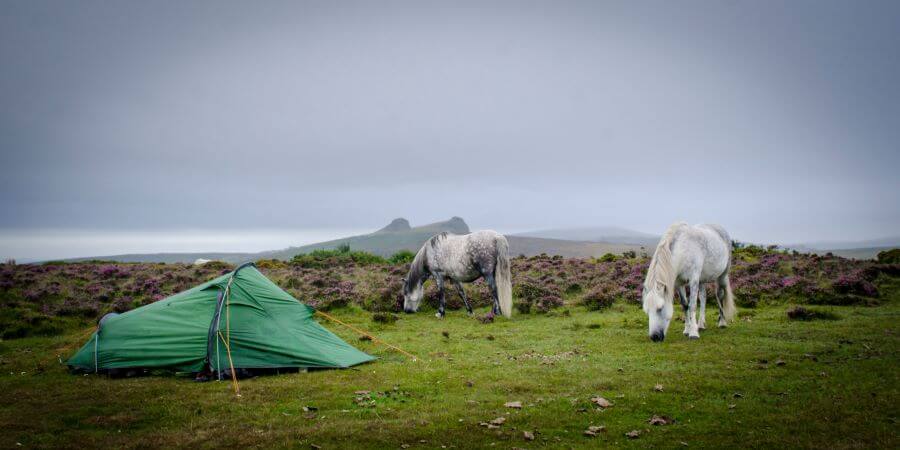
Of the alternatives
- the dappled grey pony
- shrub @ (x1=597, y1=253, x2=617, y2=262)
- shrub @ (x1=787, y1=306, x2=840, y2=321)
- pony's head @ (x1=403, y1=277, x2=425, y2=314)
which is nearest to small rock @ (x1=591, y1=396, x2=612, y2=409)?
the dappled grey pony

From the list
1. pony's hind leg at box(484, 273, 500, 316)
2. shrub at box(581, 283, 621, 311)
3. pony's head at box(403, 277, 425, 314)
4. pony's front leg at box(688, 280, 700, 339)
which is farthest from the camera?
pony's head at box(403, 277, 425, 314)

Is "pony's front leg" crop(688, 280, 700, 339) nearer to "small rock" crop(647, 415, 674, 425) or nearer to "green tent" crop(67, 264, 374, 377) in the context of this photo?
"small rock" crop(647, 415, 674, 425)

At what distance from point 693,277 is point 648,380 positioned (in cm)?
504

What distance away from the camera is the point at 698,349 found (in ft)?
38.3

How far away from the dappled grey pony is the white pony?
5.96 metres

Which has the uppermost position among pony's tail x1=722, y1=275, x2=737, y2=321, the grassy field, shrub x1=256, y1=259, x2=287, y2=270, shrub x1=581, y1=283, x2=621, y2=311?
shrub x1=256, y1=259, x2=287, y2=270

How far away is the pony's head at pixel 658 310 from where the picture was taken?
1248 cm

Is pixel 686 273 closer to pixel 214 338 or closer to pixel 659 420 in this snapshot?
pixel 659 420

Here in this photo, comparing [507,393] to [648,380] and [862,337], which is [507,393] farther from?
[862,337]

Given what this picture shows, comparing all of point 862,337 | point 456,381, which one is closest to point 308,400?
point 456,381

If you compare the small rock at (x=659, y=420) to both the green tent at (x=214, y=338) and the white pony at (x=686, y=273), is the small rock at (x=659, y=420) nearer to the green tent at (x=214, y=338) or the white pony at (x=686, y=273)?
the white pony at (x=686, y=273)

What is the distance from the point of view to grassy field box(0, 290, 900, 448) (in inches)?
272

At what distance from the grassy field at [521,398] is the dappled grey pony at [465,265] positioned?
5.15 metres

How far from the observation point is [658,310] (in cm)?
1257
